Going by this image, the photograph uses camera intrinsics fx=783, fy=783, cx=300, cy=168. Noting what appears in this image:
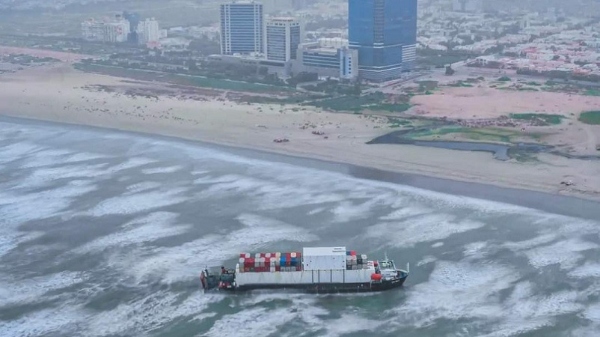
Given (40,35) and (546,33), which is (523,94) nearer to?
(546,33)

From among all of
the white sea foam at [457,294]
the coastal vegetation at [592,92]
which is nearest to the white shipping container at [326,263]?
the white sea foam at [457,294]

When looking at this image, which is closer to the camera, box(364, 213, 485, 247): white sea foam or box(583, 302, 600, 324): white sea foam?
box(583, 302, 600, 324): white sea foam

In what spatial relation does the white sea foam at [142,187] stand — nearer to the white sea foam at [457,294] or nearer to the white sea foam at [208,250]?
the white sea foam at [208,250]

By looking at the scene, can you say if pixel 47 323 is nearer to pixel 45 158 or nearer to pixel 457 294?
pixel 457 294

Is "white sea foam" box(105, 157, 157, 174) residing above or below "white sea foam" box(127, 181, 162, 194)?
above

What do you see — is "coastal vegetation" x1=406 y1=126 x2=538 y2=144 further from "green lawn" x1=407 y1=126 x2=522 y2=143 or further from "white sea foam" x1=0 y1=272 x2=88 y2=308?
"white sea foam" x1=0 y1=272 x2=88 y2=308

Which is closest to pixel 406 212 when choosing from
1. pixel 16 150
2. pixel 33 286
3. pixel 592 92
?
pixel 33 286

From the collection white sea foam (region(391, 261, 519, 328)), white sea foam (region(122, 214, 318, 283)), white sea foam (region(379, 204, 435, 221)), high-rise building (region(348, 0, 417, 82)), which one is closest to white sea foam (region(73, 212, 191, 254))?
white sea foam (region(122, 214, 318, 283))
